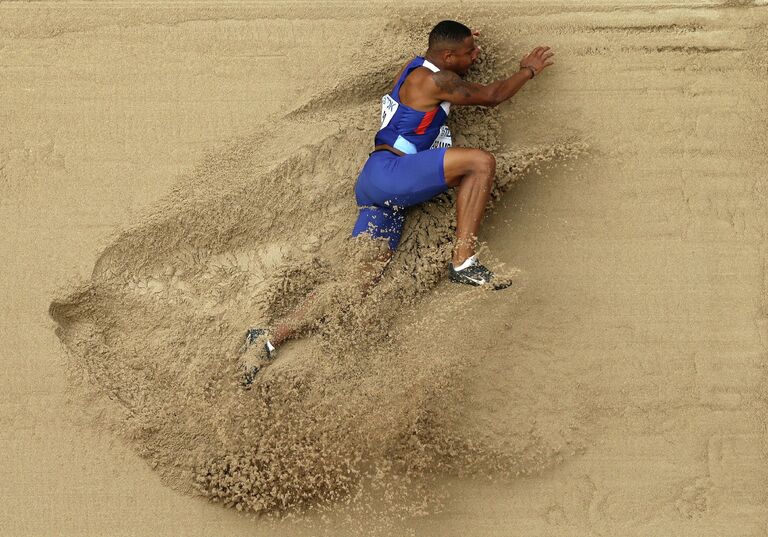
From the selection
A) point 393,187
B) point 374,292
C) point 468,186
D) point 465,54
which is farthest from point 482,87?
point 374,292

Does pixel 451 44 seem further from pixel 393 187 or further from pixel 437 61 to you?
pixel 393 187

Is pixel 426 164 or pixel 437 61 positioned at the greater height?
pixel 437 61

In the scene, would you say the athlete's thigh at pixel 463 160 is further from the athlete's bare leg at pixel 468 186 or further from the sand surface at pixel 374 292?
the sand surface at pixel 374 292

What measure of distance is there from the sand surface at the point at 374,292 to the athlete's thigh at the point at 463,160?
33 cm

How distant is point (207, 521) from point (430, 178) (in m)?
1.88

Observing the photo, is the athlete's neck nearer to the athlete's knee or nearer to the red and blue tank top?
the red and blue tank top

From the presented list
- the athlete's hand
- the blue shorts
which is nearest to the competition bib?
the blue shorts

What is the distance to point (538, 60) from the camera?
4.55 meters

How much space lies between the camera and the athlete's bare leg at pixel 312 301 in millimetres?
4348

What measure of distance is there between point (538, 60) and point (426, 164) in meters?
0.85

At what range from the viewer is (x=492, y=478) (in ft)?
14.4

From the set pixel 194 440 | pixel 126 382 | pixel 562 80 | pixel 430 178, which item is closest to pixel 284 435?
pixel 194 440

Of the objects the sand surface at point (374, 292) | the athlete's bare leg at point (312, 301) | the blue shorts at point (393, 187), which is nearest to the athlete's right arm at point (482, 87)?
the sand surface at point (374, 292)

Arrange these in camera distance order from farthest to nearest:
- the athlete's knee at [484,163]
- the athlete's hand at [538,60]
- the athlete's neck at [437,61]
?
the athlete's hand at [538,60]
the athlete's neck at [437,61]
the athlete's knee at [484,163]
